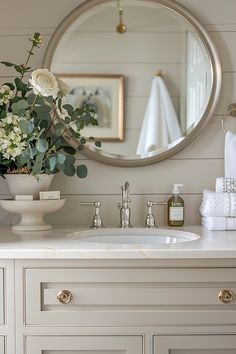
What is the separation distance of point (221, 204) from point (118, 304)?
1.82 ft

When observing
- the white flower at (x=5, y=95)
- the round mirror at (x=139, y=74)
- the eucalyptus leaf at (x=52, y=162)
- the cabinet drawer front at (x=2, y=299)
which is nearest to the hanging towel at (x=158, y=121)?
the round mirror at (x=139, y=74)

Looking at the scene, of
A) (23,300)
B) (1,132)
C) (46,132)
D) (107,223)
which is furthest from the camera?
(107,223)

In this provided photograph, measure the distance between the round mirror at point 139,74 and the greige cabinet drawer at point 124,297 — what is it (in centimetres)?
62

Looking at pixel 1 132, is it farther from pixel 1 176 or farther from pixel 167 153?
pixel 167 153

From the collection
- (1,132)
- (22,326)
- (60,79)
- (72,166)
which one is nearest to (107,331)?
(22,326)

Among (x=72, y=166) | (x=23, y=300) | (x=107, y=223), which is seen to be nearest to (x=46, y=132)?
(x=72, y=166)

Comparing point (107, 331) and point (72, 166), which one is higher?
point (72, 166)

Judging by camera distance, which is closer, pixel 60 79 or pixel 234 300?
pixel 234 300

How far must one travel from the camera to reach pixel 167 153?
Answer: 214 cm

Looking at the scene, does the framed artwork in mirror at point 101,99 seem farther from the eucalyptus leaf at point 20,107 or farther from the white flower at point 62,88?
the eucalyptus leaf at point 20,107

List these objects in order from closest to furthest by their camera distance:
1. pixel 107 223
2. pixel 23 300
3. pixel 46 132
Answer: pixel 23 300 → pixel 46 132 → pixel 107 223

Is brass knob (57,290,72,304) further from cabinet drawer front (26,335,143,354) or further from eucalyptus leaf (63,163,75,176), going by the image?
eucalyptus leaf (63,163,75,176)

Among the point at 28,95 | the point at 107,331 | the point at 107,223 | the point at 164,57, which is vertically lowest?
the point at 107,331

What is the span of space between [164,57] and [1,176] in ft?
2.41
